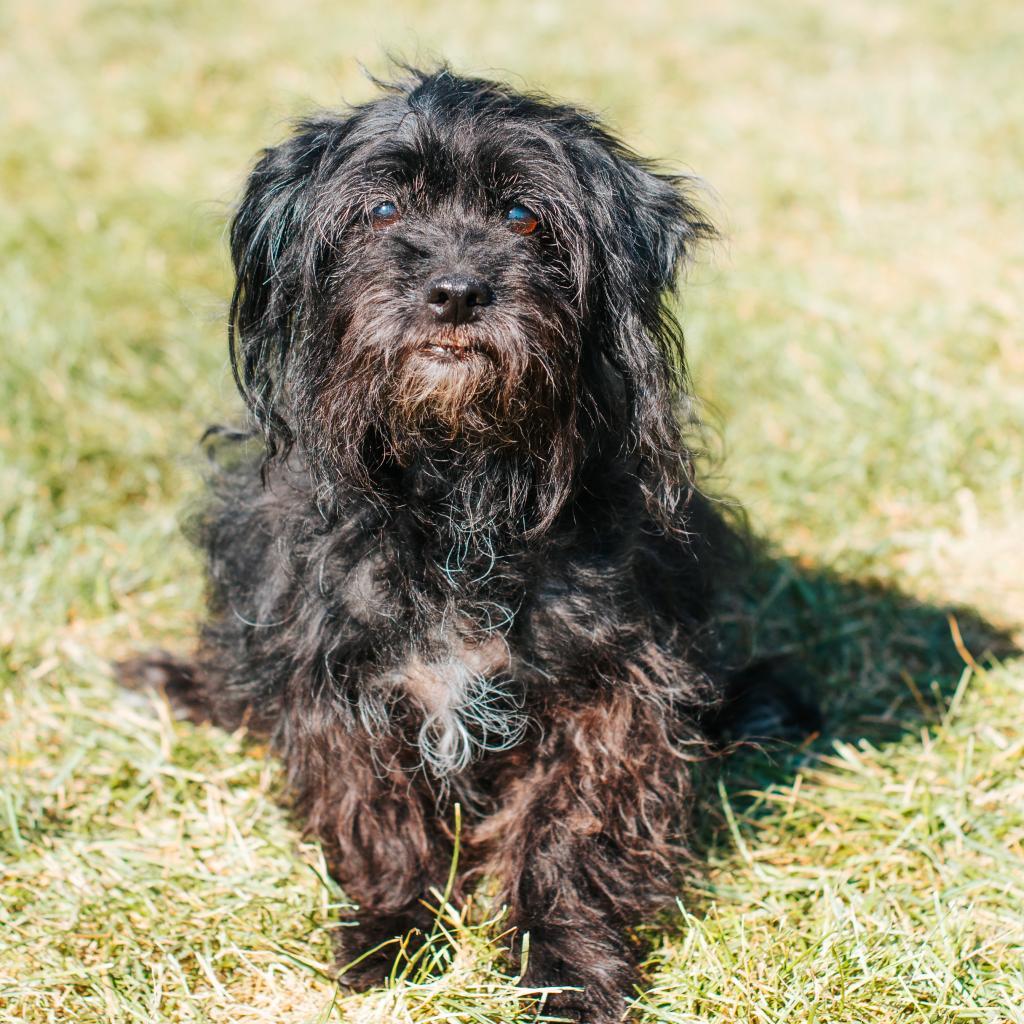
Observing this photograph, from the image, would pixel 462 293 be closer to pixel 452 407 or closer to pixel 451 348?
Result: pixel 451 348

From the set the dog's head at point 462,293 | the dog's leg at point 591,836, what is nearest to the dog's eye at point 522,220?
the dog's head at point 462,293

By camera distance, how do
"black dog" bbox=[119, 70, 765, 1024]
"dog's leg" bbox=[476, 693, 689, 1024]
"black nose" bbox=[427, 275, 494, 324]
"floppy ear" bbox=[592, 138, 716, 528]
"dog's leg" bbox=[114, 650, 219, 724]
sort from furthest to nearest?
"dog's leg" bbox=[114, 650, 219, 724] < "dog's leg" bbox=[476, 693, 689, 1024] < "floppy ear" bbox=[592, 138, 716, 528] < "black dog" bbox=[119, 70, 765, 1024] < "black nose" bbox=[427, 275, 494, 324]

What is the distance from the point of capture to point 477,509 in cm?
285

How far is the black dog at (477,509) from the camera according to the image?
2713 mm

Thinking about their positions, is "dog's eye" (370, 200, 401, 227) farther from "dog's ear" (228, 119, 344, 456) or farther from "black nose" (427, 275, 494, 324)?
"black nose" (427, 275, 494, 324)

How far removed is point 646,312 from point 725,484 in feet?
6.07

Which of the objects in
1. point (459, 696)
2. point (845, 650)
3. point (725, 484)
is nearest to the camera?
point (459, 696)

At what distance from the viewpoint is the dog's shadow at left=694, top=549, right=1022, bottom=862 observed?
12.3 feet

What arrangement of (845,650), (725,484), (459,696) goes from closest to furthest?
(459,696)
(845,650)
(725,484)

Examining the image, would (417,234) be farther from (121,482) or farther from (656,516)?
(121,482)

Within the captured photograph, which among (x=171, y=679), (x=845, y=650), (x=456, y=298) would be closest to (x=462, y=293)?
(x=456, y=298)

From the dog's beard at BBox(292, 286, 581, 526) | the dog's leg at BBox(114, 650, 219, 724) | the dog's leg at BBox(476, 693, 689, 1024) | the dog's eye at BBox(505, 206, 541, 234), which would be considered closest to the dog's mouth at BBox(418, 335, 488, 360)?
the dog's beard at BBox(292, 286, 581, 526)

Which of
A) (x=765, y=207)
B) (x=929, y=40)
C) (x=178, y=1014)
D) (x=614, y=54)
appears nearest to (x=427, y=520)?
(x=178, y=1014)

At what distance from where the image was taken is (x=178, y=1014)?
2922mm
